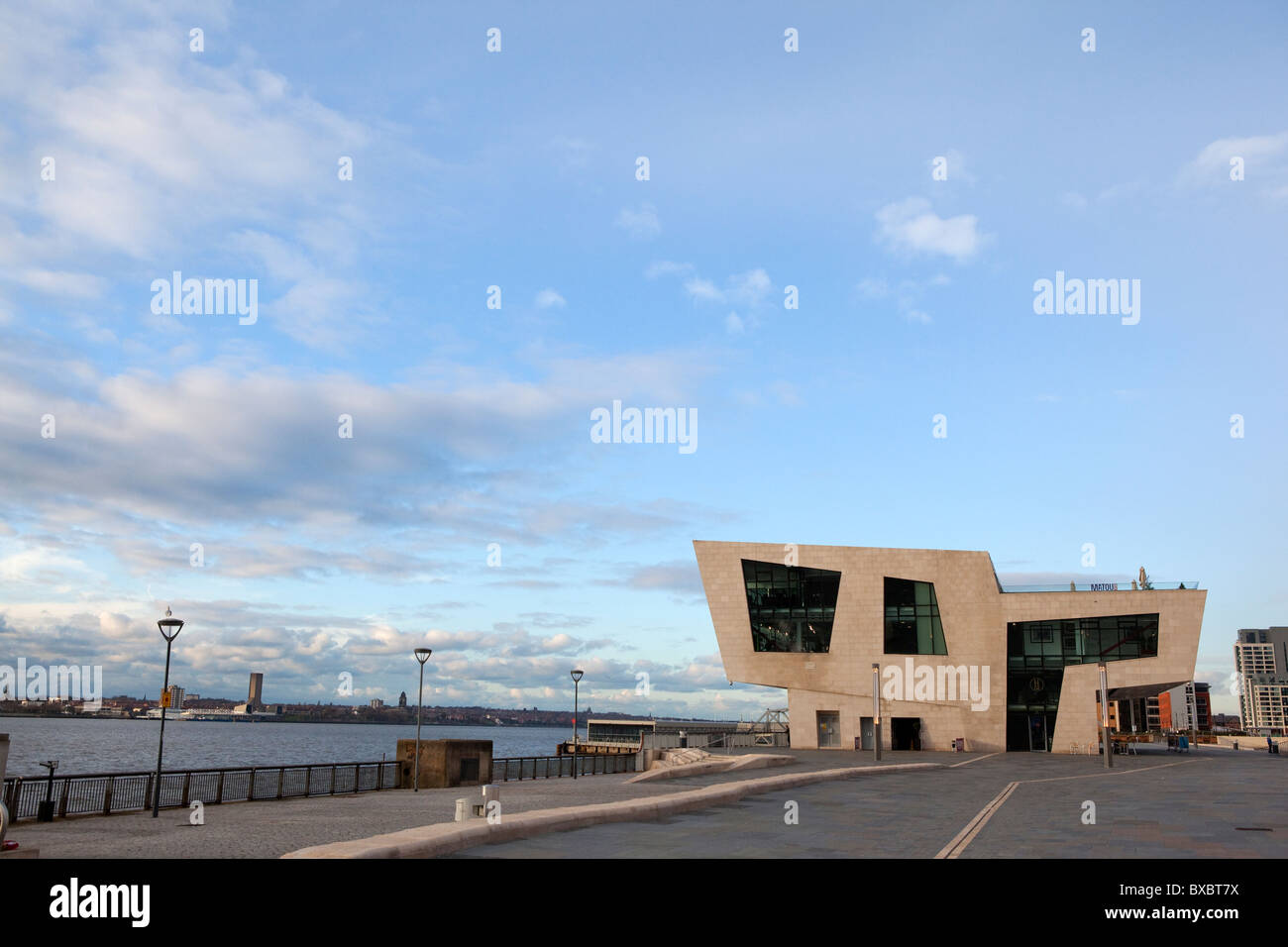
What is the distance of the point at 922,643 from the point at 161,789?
54449mm

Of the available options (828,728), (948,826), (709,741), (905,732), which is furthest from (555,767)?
(905,732)

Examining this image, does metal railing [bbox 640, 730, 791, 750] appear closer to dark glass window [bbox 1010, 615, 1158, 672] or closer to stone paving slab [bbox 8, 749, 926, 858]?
dark glass window [bbox 1010, 615, 1158, 672]

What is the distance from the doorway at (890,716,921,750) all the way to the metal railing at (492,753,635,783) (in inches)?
1023

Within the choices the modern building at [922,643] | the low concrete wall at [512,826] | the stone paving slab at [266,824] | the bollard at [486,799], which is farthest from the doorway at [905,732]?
the bollard at [486,799]

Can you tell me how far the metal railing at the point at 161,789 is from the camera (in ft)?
74.6

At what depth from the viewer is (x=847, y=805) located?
22875mm

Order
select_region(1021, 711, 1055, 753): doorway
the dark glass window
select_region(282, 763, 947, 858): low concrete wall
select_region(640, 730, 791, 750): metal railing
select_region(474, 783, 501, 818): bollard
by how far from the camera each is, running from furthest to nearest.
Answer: select_region(1021, 711, 1055, 753): doorway
the dark glass window
select_region(640, 730, 791, 750): metal railing
select_region(474, 783, 501, 818): bollard
select_region(282, 763, 947, 858): low concrete wall

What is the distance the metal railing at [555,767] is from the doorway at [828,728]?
23275 millimetres

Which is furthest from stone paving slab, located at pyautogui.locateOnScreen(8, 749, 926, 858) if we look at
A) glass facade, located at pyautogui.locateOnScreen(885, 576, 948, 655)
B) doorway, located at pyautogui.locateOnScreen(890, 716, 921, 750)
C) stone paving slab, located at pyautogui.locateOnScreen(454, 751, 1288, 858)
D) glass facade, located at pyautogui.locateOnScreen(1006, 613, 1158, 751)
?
glass facade, located at pyautogui.locateOnScreen(1006, 613, 1158, 751)

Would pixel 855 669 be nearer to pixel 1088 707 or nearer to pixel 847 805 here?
pixel 1088 707

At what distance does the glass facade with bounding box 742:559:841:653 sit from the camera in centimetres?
6938
